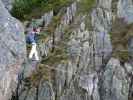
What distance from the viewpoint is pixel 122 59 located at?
43625 mm

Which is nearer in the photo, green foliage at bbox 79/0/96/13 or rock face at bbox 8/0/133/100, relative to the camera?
rock face at bbox 8/0/133/100

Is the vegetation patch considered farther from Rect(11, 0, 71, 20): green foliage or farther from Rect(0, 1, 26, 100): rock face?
Rect(0, 1, 26, 100): rock face

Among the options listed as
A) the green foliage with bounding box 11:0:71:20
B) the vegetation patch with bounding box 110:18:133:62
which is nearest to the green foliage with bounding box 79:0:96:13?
the green foliage with bounding box 11:0:71:20

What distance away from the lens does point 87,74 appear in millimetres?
43375

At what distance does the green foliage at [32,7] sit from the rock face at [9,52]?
49.2 feet

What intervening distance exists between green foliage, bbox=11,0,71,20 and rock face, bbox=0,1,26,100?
49.2 ft

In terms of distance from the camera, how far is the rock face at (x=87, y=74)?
141 ft

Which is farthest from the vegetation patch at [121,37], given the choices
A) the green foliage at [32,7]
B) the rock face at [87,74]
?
the green foliage at [32,7]

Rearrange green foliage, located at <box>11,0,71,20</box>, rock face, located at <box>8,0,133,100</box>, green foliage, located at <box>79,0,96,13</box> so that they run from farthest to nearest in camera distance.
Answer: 1. green foliage, located at <box>11,0,71,20</box>
2. green foliage, located at <box>79,0,96,13</box>
3. rock face, located at <box>8,0,133,100</box>

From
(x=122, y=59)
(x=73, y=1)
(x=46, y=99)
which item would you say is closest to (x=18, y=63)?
(x=46, y=99)

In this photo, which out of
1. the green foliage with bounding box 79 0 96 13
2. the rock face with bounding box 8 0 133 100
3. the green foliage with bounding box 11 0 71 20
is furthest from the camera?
the green foliage with bounding box 11 0 71 20

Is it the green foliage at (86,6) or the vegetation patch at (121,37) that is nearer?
the vegetation patch at (121,37)

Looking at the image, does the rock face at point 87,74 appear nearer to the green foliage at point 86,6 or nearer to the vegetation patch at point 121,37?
the vegetation patch at point 121,37

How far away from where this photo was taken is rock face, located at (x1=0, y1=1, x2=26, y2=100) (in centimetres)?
3291
